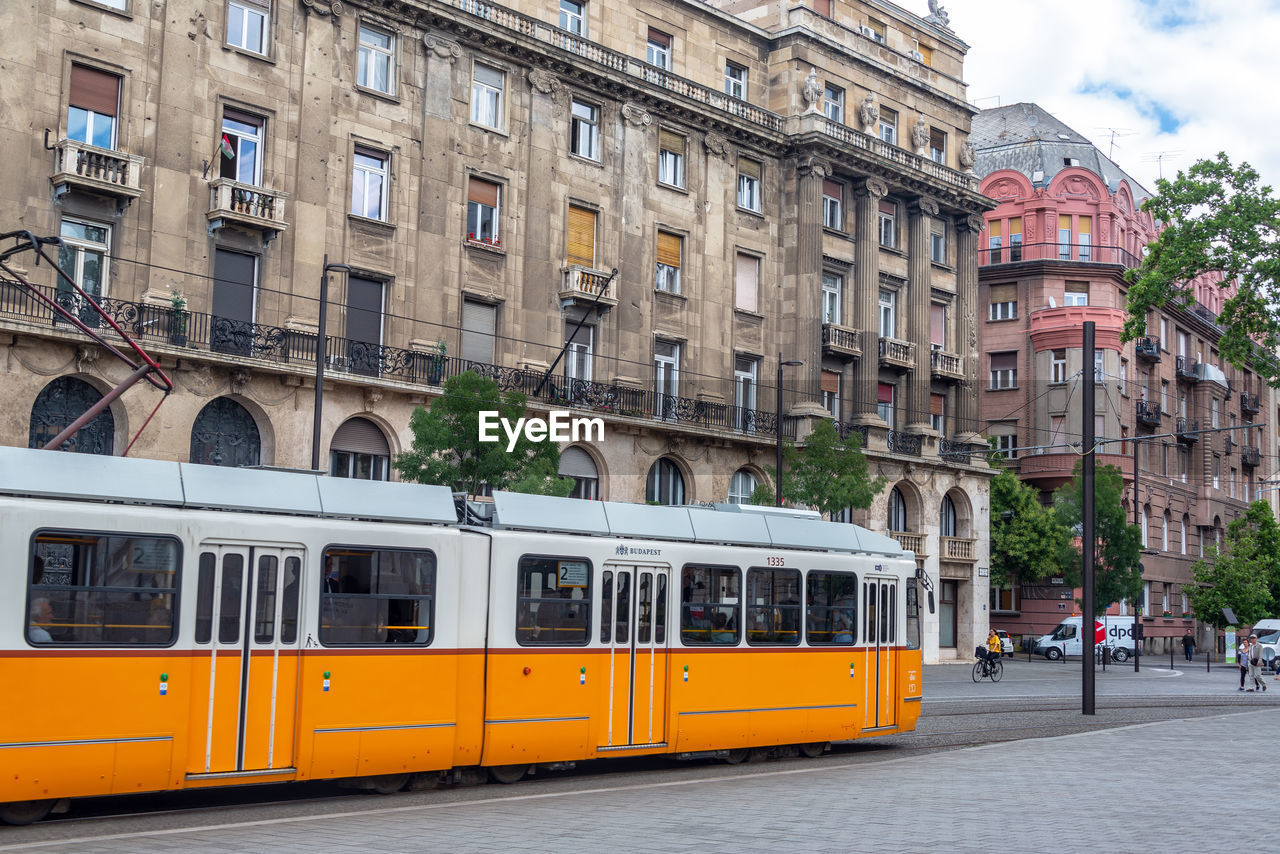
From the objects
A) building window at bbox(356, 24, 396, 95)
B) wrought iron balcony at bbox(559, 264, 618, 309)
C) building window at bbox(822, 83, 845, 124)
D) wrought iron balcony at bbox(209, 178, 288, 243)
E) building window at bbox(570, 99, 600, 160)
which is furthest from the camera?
building window at bbox(822, 83, 845, 124)

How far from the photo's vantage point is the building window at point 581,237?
3838cm

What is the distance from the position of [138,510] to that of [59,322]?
16839 mm

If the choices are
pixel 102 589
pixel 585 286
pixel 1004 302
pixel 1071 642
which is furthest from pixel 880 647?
pixel 1004 302

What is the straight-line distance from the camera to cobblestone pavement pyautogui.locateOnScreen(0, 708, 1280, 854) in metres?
10.9

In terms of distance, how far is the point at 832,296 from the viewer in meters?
46.6

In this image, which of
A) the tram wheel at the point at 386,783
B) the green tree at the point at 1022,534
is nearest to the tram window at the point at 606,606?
the tram wheel at the point at 386,783

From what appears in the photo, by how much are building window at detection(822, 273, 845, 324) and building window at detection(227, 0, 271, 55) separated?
67.4 ft

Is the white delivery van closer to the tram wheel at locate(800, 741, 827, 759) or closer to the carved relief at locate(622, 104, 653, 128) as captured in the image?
the carved relief at locate(622, 104, 653, 128)

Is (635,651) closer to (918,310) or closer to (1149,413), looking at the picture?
(918,310)

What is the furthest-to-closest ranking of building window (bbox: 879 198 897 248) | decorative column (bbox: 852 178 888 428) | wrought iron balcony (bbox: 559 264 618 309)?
building window (bbox: 879 198 897 248)
decorative column (bbox: 852 178 888 428)
wrought iron balcony (bbox: 559 264 618 309)

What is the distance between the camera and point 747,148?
145 ft

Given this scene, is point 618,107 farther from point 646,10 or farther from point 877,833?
point 877,833

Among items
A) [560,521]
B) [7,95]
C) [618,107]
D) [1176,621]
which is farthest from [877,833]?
[1176,621]

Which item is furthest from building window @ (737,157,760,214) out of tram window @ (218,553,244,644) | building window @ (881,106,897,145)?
tram window @ (218,553,244,644)
